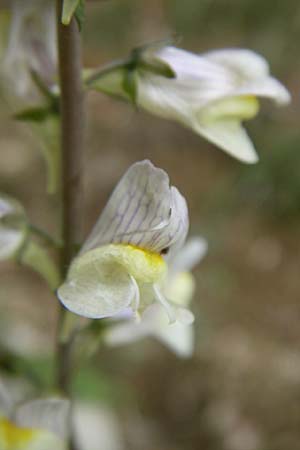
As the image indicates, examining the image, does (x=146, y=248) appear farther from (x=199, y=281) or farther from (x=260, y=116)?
(x=260, y=116)

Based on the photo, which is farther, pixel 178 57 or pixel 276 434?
pixel 276 434

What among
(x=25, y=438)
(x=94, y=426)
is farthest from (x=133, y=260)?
(x=94, y=426)

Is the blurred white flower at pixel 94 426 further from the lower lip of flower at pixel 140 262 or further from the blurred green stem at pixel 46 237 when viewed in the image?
the lower lip of flower at pixel 140 262

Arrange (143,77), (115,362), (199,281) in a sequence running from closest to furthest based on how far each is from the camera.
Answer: (143,77) → (115,362) → (199,281)

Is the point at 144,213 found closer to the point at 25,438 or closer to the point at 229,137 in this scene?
the point at 229,137

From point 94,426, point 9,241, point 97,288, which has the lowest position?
point 94,426

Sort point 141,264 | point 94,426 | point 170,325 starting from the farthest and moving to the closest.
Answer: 1. point 94,426
2. point 170,325
3. point 141,264

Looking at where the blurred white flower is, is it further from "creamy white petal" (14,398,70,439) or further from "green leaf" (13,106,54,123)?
"green leaf" (13,106,54,123)

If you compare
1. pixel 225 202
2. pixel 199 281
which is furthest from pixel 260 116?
pixel 199 281
